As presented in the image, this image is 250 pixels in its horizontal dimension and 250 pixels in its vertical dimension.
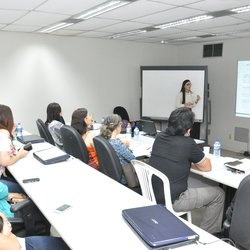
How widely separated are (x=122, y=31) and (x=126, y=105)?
2.05 m

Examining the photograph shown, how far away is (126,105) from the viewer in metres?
7.04

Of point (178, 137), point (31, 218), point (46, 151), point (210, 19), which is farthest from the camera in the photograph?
point (210, 19)

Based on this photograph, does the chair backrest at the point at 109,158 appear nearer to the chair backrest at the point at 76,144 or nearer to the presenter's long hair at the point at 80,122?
the chair backrest at the point at 76,144

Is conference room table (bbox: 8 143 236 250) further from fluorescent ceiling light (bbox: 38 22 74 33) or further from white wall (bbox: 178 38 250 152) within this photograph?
white wall (bbox: 178 38 250 152)

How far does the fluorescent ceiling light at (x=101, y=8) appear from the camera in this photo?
11.1ft

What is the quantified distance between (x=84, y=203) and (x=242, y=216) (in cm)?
94

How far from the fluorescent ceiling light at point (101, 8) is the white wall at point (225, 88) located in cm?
360

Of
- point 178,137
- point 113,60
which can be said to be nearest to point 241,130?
point 113,60

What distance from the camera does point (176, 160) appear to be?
240 cm

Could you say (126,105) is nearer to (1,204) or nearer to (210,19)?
(210,19)

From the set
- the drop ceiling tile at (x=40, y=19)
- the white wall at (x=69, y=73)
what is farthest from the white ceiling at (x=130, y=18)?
the white wall at (x=69, y=73)

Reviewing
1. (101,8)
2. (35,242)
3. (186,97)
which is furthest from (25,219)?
(186,97)

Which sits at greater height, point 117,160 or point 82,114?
point 82,114

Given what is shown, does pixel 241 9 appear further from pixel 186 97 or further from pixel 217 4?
pixel 186 97
